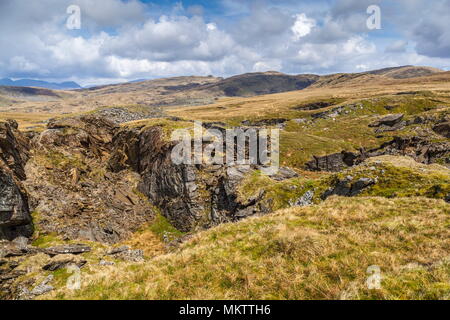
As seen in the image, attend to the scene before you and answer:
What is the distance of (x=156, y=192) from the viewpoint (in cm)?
3747

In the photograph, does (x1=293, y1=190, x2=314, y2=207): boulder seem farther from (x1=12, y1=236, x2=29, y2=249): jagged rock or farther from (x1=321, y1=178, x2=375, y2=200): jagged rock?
→ (x1=12, y1=236, x2=29, y2=249): jagged rock

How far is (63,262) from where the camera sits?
2014 centimetres

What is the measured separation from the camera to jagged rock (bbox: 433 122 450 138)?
53.2 metres

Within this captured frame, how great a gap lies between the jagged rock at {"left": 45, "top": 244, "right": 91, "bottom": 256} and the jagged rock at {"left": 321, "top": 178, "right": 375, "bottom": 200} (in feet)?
76.1

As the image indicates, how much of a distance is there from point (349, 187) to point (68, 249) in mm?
26433

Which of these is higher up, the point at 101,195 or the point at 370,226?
the point at 370,226

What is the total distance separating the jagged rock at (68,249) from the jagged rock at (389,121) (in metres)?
71.0

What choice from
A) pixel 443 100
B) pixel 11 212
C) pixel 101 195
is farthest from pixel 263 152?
pixel 443 100

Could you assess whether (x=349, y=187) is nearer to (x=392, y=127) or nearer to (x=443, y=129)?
(x=443, y=129)

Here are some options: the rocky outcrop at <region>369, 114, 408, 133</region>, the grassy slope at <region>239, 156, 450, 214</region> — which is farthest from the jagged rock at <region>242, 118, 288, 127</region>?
the grassy slope at <region>239, 156, 450, 214</region>

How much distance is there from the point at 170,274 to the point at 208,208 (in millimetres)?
A: 21047
